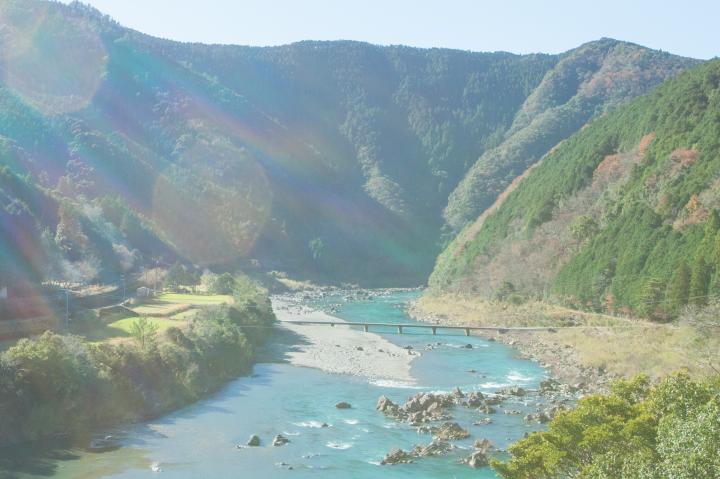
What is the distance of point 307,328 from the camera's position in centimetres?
7056

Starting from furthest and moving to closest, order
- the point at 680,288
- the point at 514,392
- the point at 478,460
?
the point at 680,288 → the point at 514,392 → the point at 478,460

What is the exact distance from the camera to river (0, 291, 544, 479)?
88.6 feet

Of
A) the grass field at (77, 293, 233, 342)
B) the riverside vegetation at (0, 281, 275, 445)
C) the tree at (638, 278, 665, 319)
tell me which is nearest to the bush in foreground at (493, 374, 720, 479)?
the riverside vegetation at (0, 281, 275, 445)

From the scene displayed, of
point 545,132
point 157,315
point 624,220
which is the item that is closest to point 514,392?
point 624,220

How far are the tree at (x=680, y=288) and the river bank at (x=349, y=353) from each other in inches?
728

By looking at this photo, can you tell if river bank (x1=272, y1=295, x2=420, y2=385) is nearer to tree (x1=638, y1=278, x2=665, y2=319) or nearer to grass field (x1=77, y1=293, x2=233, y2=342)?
grass field (x1=77, y1=293, x2=233, y2=342)

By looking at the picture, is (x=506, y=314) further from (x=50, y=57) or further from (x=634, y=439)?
(x=50, y=57)

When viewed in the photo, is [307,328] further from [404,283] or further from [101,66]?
[101,66]

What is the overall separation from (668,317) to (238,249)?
331 ft

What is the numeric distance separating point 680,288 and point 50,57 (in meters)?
151

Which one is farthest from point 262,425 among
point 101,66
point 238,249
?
point 101,66

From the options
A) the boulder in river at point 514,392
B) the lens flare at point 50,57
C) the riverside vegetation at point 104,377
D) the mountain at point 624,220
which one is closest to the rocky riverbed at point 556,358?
the boulder in river at point 514,392

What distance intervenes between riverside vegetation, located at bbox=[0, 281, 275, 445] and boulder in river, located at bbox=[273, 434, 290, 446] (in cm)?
773

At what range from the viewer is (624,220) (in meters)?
61.8
